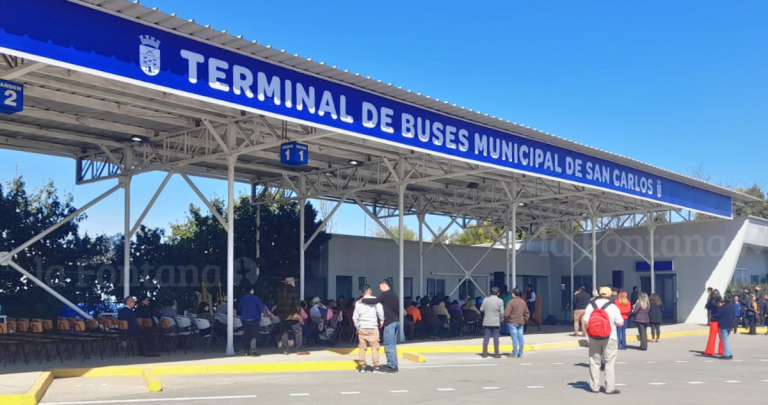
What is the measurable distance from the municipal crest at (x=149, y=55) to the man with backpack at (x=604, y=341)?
23.4 feet

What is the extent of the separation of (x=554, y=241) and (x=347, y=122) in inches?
980

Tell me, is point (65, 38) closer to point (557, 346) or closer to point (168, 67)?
point (168, 67)

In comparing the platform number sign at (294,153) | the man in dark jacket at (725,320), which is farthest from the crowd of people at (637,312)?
the platform number sign at (294,153)

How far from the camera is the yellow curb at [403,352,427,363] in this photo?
15969 millimetres

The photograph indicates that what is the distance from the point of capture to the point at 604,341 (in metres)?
11.2

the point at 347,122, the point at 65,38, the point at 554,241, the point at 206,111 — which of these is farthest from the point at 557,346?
the point at 554,241

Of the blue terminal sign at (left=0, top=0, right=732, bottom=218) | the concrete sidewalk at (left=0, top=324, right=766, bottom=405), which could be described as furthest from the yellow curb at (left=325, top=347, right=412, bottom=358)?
the blue terminal sign at (left=0, top=0, right=732, bottom=218)

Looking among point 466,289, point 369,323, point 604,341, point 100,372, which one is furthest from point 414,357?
point 466,289

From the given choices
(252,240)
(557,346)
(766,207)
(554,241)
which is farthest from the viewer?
(766,207)

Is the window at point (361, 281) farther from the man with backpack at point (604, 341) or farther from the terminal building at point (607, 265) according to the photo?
the man with backpack at point (604, 341)

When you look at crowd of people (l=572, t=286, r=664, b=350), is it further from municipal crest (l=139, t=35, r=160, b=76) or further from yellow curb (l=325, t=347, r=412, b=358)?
municipal crest (l=139, t=35, r=160, b=76)

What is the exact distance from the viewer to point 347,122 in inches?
598

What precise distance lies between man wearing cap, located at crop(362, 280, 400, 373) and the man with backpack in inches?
139

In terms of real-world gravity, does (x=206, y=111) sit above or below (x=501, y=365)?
above
